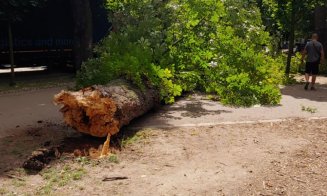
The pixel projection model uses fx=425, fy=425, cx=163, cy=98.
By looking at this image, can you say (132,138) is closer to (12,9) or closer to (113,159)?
(113,159)

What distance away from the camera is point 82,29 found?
1684 cm

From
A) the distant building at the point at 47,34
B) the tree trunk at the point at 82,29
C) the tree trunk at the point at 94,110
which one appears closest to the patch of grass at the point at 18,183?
the tree trunk at the point at 94,110

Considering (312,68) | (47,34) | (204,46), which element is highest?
(204,46)

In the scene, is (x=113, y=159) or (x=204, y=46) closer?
(x=113, y=159)

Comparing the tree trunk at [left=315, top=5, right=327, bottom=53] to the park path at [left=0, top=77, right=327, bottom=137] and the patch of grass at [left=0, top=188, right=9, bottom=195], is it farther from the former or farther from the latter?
the patch of grass at [left=0, top=188, right=9, bottom=195]

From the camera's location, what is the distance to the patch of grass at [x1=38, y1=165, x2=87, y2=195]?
5.29 meters

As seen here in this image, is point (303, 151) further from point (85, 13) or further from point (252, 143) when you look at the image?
point (85, 13)

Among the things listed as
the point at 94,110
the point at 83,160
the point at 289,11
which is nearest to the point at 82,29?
the point at 289,11

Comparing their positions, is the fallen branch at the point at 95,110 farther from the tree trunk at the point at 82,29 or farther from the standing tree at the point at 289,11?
the standing tree at the point at 289,11

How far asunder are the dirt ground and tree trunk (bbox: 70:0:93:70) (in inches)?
369

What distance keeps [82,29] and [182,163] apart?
11830mm

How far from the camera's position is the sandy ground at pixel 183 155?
209 inches

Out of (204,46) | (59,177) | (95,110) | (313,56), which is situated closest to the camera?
(59,177)

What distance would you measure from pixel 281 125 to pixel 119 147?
133 inches
